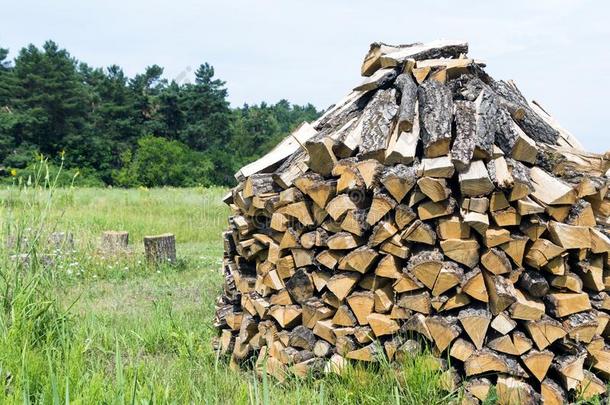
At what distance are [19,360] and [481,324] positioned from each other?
2.35 meters

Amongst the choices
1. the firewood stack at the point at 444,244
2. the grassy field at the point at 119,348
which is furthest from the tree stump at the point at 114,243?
the firewood stack at the point at 444,244

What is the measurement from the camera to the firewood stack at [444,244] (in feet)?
9.10

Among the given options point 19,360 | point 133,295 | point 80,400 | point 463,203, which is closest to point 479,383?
point 463,203

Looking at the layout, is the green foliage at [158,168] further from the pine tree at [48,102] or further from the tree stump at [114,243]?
the tree stump at [114,243]

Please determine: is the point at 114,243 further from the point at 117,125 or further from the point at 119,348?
the point at 117,125

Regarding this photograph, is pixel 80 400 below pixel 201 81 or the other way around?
below

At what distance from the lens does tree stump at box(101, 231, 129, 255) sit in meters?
7.43

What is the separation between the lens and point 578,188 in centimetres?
299

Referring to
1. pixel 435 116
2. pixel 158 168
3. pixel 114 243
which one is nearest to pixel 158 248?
pixel 114 243

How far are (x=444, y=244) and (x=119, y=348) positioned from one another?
190 cm

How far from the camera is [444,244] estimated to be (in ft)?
9.21

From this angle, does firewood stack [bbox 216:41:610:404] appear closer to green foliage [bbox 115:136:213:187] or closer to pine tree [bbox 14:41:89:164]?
green foliage [bbox 115:136:213:187]

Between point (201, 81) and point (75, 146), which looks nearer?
point (75, 146)

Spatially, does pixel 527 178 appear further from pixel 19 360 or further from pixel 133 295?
pixel 133 295
